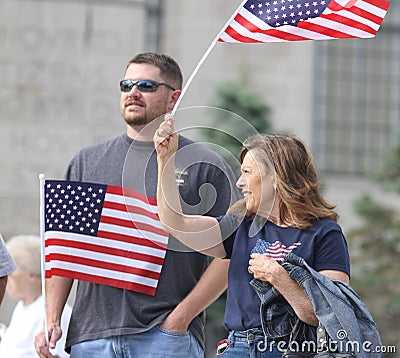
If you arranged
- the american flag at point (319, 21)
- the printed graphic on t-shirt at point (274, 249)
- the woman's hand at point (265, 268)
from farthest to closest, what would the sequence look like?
the american flag at point (319, 21) < the printed graphic on t-shirt at point (274, 249) < the woman's hand at point (265, 268)

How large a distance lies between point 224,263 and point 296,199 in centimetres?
75

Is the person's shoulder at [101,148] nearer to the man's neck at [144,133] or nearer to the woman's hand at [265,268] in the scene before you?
the man's neck at [144,133]

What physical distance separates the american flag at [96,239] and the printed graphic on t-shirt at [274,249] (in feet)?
2.57

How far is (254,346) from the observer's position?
377 centimetres

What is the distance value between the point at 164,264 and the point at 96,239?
424 millimetres

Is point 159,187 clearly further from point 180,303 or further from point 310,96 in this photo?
point 310,96

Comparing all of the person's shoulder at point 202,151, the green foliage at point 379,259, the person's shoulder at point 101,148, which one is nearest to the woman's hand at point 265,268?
the person's shoulder at point 202,151

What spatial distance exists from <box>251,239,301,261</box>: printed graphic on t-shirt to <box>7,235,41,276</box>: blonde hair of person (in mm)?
2107

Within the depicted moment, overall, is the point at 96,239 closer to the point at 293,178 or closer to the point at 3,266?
the point at 3,266

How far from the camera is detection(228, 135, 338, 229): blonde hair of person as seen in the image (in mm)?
3922

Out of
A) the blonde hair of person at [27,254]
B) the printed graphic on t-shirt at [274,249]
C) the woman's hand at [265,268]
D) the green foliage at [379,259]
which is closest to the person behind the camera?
the woman's hand at [265,268]

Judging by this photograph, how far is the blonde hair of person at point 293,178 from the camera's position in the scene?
3922 millimetres

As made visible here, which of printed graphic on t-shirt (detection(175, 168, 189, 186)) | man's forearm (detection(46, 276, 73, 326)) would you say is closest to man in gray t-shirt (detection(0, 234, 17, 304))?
man's forearm (detection(46, 276, 73, 326))

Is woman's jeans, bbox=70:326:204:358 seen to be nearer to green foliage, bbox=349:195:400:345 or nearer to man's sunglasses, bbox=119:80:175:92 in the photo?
man's sunglasses, bbox=119:80:175:92
